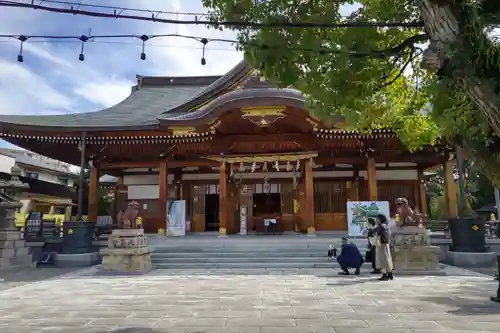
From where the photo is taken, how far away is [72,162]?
17266 mm

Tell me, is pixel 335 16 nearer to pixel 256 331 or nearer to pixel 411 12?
pixel 411 12

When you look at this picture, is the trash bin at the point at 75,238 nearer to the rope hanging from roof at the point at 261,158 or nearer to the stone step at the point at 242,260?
the stone step at the point at 242,260

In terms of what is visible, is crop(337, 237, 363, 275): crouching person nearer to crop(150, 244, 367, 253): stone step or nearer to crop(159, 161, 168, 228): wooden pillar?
crop(150, 244, 367, 253): stone step

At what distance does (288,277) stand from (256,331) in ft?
15.3

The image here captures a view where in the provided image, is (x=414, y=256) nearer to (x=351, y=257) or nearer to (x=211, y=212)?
(x=351, y=257)

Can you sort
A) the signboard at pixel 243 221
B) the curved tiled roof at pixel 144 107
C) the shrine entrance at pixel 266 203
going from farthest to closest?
1. the shrine entrance at pixel 266 203
2. the signboard at pixel 243 221
3. the curved tiled roof at pixel 144 107

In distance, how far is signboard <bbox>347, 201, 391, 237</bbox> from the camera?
1287 cm

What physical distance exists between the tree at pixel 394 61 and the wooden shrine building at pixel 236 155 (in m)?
5.79

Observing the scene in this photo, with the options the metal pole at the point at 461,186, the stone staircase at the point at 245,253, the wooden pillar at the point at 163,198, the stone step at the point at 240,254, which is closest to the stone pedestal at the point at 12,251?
the stone staircase at the point at 245,253

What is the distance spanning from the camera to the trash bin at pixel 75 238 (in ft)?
40.1

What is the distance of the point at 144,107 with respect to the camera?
18578 millimetres

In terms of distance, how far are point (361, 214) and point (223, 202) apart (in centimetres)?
559

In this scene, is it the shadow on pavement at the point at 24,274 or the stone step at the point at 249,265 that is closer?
the shadow on pavement at the point at 24,274

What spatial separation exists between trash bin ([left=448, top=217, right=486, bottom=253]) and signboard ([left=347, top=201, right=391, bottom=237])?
7.49 ft
